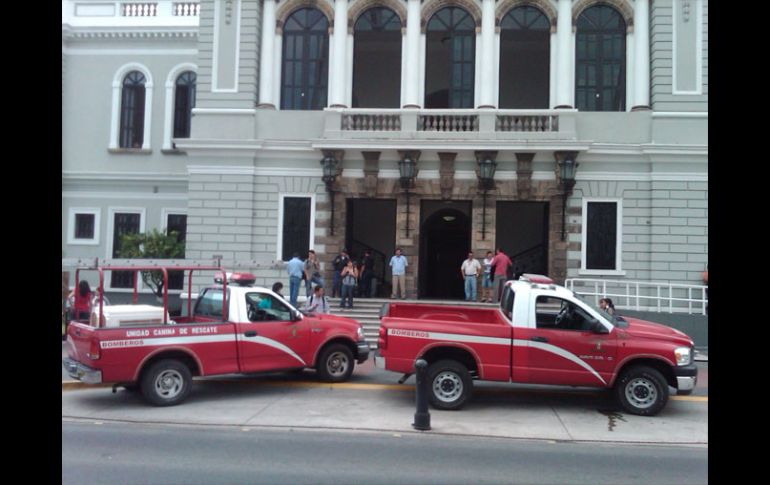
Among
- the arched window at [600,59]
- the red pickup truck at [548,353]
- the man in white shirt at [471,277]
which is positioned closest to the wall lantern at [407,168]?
the man in white shirt at [471,277]

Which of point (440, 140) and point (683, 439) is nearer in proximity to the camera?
point (683, 439)

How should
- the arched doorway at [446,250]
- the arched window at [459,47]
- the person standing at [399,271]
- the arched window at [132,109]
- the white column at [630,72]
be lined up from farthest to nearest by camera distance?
the arched window at [132,109] → the arched doorway at [446,250] → the arched window at [459,47] → the white column at [630,72] → the person standing at [399,271]

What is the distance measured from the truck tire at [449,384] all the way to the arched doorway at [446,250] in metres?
12.9

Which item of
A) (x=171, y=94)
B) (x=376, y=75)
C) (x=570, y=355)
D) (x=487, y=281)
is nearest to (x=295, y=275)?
(x=487, y=281)

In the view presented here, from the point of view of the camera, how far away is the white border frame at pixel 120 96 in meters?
25.3

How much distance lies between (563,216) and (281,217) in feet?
29.3

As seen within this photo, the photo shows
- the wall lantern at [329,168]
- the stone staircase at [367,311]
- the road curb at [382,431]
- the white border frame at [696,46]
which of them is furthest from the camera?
the wall lantern at [329,168]

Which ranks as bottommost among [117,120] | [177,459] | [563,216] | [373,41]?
[177,459]

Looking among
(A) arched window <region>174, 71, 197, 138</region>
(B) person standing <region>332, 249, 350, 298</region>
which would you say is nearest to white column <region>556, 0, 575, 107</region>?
(B) person standing <region>332, 249, 350, 298</region>

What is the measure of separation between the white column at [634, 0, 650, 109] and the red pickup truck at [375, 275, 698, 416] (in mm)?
11862

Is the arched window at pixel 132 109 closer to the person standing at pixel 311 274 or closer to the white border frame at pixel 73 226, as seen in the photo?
the white border frame at pixel 73 226
